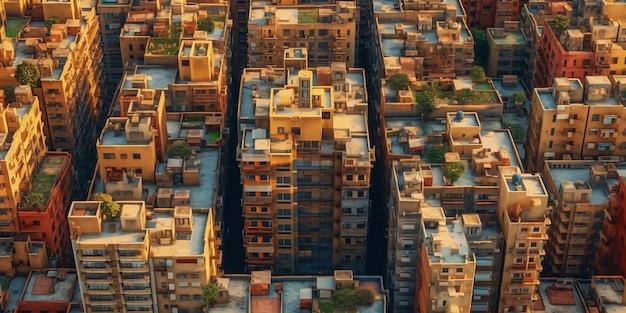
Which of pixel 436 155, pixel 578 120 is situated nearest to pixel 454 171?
pixel 436 155

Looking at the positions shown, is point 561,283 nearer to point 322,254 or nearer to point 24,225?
point 322,254

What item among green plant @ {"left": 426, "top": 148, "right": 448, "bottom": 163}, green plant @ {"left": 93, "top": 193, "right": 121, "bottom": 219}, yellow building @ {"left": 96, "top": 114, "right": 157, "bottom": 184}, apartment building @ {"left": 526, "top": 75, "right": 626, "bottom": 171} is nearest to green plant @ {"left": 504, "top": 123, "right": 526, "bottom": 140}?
apartment building @ {"left": 526, "top": 75, "right": 626, "bottom": 171}

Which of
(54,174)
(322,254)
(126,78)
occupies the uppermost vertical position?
(126,78)

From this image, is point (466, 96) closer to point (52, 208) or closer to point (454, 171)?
point (454, 171)

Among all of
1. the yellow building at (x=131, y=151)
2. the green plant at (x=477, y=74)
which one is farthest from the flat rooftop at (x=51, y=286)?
the green plant at (x=477, y=74)

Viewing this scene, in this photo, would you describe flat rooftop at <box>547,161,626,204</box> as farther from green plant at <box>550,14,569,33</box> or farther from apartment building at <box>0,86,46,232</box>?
apartment building at <box>0,86,46,232</box>

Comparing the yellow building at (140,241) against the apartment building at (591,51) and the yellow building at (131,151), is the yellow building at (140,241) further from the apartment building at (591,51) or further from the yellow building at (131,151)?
the apartment building at (591,51)

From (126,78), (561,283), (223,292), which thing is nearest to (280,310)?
(223,292)
